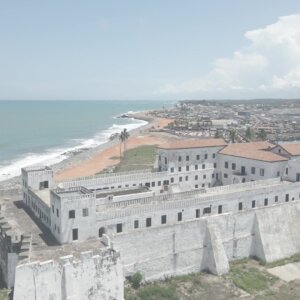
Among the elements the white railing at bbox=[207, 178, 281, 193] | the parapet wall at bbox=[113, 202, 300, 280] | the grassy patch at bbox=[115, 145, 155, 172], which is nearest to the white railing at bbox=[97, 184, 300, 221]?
the parapet wall at bbox=[113, 202, 300, 280]

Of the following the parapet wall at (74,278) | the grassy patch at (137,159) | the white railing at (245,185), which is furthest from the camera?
the grassy patch at (137,159)

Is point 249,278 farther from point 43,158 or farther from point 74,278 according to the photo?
point 43,158

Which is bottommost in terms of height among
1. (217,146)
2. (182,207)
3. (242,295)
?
(242,295)

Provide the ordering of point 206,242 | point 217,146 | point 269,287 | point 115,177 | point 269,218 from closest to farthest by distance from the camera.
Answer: point 269,287 → point 206,242 → point 269,218 → point 115,177 → point 217,146

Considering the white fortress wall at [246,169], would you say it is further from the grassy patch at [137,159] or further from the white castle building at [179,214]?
the grassy patch at [137,159]

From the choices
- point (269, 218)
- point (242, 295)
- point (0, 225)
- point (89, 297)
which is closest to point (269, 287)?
point (242, 295)

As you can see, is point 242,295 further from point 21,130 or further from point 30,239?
point 21,130

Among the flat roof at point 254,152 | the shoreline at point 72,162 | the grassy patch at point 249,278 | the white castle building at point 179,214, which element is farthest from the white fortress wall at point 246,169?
the shoreline at point 72,162
